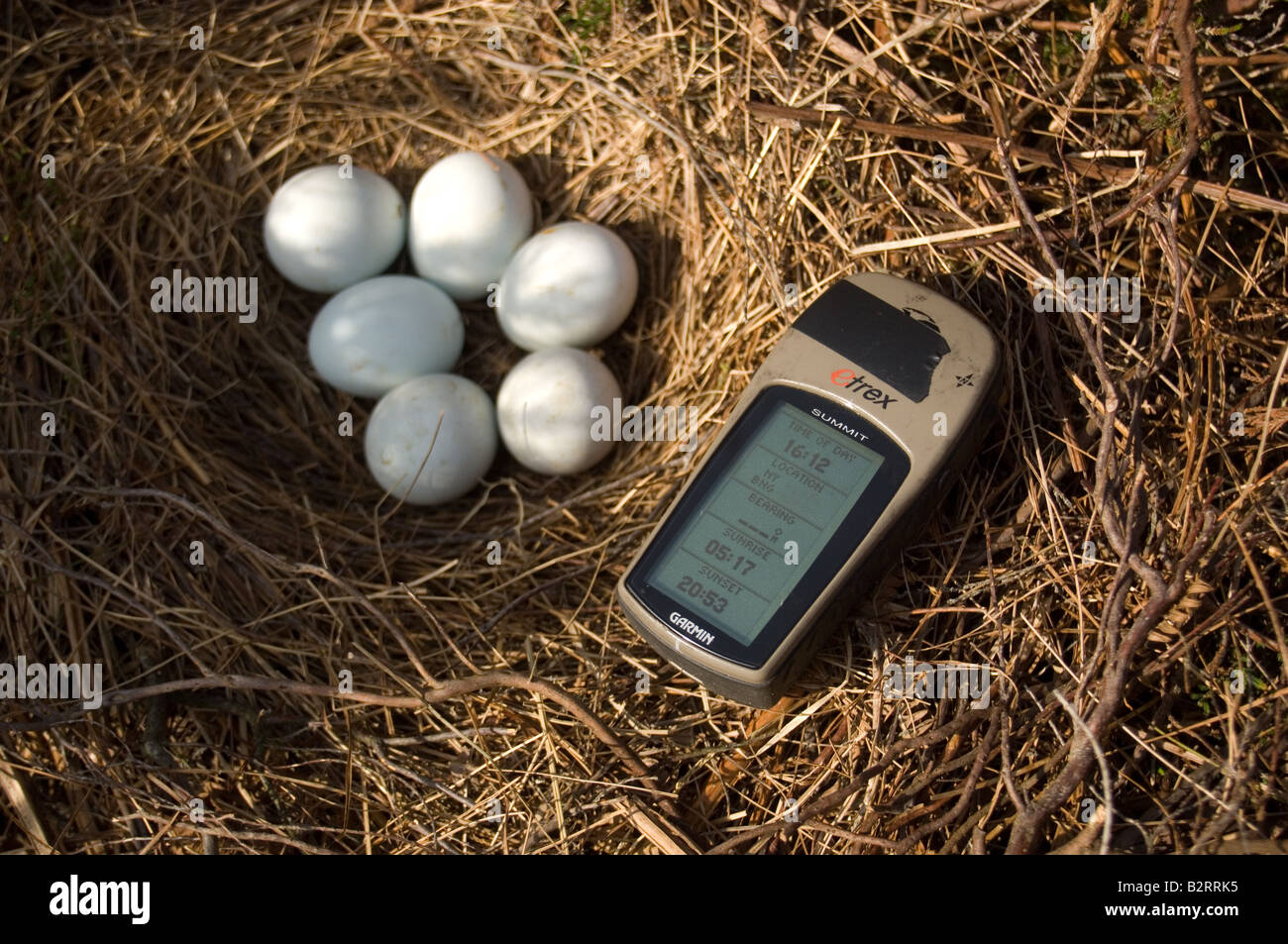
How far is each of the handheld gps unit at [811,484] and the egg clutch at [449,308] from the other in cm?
37

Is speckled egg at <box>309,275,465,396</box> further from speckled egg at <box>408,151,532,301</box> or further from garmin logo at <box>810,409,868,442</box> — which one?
garmin logo at <box>810,409,868,442</box>

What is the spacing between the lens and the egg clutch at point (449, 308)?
2.12m

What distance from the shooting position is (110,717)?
75.3 inches

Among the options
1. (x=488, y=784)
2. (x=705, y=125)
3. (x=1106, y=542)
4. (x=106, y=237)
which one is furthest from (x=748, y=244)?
(x=106, y=237)

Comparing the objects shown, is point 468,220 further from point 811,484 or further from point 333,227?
point 811,484

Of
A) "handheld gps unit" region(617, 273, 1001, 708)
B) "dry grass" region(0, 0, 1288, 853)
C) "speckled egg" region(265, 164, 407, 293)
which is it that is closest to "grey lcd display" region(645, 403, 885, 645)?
"handheld gps unit" region(617, 273, 1001, 708)

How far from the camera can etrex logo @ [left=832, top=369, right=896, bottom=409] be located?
6.05ft

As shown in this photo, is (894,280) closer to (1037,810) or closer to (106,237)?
(1037,810)

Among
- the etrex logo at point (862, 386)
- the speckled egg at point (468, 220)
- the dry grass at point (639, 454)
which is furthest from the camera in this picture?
the speckled egg at point (468, 220)

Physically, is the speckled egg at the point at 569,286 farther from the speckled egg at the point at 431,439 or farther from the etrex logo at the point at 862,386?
the etrex logo at the point at 862,386

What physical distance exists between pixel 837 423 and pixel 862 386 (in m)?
0.07

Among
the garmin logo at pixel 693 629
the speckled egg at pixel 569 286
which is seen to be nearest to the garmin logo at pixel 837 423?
the garmin logo at pixel 693 629

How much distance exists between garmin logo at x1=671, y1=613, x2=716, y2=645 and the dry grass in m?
0.18

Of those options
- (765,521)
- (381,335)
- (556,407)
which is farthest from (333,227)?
(765,521)
